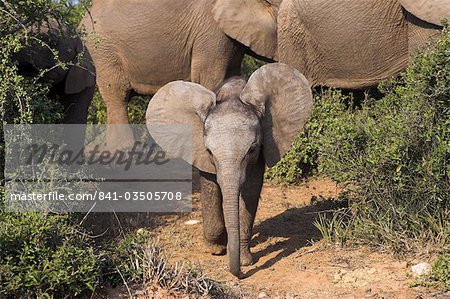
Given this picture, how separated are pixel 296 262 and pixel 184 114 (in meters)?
1.47

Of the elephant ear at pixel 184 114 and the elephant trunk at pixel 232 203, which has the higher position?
the elephant ear at pixel 184 114

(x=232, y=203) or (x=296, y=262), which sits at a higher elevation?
(x=232, y=203)

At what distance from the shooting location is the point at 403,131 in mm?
6625

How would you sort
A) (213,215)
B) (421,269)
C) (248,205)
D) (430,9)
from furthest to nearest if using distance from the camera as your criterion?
(430,9) < (213,215) < (248,205) < (421,269)

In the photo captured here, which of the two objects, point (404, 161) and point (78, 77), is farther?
point (78, 77)

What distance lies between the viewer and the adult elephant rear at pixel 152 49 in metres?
9.51

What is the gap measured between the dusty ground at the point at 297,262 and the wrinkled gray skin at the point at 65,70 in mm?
1537

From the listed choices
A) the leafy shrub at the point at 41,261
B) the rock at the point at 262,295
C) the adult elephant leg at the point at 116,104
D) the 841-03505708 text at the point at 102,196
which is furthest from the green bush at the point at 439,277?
the adult elephant leg at the point at 116,104

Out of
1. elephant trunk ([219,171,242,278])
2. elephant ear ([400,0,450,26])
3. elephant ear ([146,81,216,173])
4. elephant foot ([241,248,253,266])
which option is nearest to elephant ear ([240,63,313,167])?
elephant ear ([146,81,216,173])

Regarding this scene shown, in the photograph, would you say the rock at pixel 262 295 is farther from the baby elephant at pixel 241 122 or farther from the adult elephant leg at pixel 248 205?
the adult elephant leg at pixel 248 205

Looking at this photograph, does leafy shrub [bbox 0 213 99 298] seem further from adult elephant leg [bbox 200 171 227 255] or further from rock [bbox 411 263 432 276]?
rock [bbox 411 263 432 276]

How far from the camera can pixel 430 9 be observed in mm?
7633

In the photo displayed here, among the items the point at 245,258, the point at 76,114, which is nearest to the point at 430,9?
the point at 245,258

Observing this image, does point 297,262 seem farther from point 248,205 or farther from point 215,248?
point 215,248
